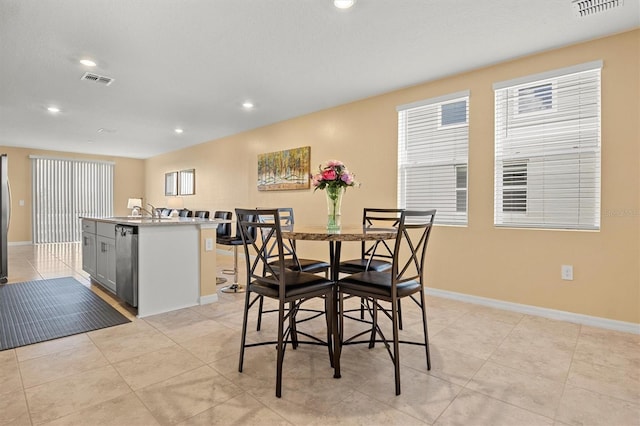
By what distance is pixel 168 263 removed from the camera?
3.27m

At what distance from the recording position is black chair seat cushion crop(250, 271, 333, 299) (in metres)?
1.93

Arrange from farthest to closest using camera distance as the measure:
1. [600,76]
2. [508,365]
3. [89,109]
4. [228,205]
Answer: [228,205]
[89,109]
[600,76]
[508,365]

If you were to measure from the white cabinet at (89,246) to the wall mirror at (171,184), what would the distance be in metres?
3.85

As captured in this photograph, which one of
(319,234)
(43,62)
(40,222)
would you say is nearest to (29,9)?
(43,62)

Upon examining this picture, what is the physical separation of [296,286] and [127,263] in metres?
2.12

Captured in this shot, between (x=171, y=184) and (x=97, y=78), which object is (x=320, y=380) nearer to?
(x=97, y=78)

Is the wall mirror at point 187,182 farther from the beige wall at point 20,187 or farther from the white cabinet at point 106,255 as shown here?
A: the white cabinet at point 106,255

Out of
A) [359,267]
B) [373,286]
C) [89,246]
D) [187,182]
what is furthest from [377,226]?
[187,182]

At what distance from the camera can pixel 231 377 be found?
2.01 metres

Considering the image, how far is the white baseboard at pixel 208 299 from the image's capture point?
3.48m

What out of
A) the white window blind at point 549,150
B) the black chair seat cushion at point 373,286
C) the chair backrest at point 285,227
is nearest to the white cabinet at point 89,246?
the chair backrest at point 285,227

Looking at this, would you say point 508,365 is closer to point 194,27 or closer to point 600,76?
point 600,76

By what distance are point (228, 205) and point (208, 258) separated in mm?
3404

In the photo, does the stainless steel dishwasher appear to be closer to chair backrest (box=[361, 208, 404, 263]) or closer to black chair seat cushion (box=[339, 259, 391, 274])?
black chair seat cushion (box=[339, 259, 391, 274])
